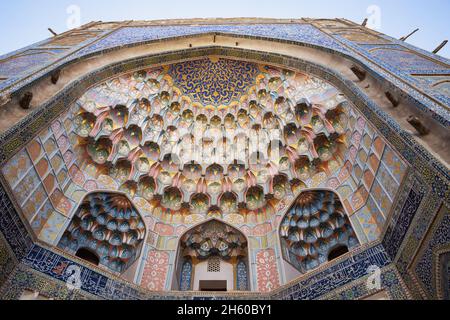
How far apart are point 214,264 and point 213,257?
7.1 inches

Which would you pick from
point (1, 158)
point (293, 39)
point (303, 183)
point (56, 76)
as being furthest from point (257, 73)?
point (1, 158)

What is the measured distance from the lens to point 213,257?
27.0 feet

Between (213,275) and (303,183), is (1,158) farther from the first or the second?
(303,183)

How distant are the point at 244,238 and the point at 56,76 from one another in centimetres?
541

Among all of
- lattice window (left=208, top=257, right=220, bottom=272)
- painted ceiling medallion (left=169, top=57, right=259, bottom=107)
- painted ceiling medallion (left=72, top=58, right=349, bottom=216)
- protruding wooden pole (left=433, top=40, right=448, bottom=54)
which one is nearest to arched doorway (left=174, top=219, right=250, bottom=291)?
lattice window (left=208, top=257, right=220, bottom=272)

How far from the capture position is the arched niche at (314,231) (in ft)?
23.5

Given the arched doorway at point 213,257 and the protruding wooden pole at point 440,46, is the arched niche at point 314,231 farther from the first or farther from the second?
the protruding wooden pole at point 440,46

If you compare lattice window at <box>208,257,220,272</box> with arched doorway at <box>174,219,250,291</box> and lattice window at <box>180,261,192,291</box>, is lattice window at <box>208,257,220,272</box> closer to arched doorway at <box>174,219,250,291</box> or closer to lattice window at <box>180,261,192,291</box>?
arched doorway at <box>174,219,250,291</box>

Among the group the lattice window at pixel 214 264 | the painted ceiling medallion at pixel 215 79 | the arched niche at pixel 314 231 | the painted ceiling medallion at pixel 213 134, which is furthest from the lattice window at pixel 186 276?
the painted ceiling medallion at pixel 215 79

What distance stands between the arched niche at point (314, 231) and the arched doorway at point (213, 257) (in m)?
1.16

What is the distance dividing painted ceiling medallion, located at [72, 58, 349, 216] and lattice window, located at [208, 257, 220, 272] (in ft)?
3.82

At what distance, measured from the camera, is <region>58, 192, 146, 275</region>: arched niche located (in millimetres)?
7082

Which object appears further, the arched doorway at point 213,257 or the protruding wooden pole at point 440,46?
the arched doorway at point 213,257

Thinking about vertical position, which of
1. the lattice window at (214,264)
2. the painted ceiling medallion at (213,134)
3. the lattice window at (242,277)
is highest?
the painted ceiling medallion at (213,134)
